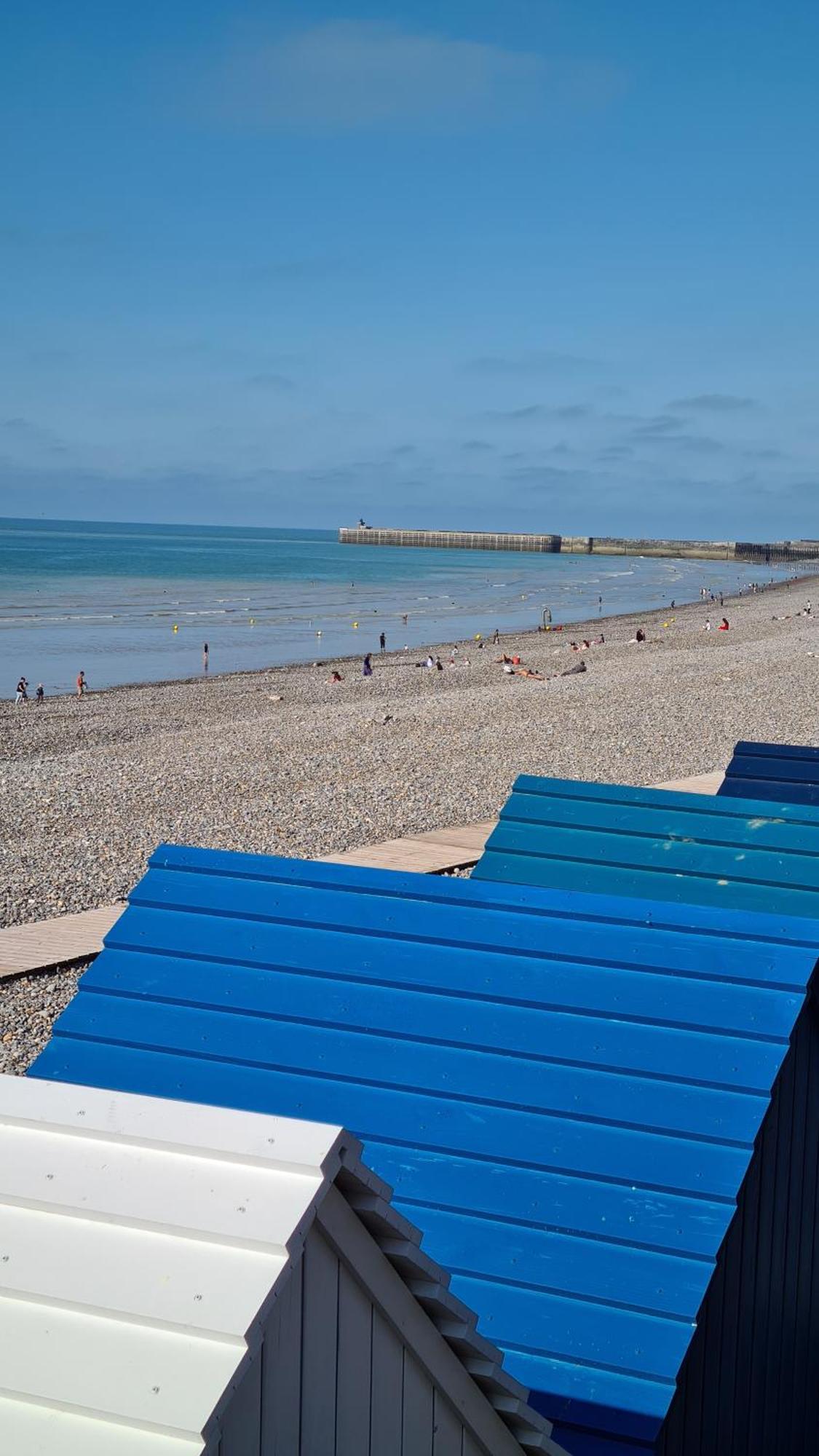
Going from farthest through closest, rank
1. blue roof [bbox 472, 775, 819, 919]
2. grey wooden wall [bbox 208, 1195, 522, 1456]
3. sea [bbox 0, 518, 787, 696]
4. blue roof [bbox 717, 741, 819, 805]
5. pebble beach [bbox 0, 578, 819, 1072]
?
sea [bbox 0, 518, 787, 696]
pebble beach [bbox 0, 578, 819, 1072]
blue roof [bbox 717, 741, 819, 805]
blue roof [bbox 472, 775, 819, 919]
grey wooden wall [bbox 208, 1195, 522, 1456]

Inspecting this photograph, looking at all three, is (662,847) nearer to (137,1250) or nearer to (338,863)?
(338,863)

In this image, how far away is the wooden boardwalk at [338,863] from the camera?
8.91 metres

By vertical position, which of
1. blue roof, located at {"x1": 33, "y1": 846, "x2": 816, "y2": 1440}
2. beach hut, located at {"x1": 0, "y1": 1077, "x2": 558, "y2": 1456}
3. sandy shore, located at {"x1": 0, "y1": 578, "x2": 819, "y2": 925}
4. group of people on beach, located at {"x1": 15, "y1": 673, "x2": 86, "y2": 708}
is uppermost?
beach hut, located at {"x1": 0, "y1": 1077, "x2": 558, "y2": 1456}

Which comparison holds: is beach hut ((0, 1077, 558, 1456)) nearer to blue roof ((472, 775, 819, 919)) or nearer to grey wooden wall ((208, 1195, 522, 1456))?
grey wooden wall ((208, 1195, 522, 1456))

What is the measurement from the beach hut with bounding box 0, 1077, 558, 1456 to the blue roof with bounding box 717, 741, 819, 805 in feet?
19.2

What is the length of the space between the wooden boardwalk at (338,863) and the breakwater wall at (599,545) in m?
133

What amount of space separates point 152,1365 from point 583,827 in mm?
4430

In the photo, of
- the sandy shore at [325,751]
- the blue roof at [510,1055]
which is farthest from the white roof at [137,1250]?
the sandy shore at [325,751]

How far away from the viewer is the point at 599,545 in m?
170

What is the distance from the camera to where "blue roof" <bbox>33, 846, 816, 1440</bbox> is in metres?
3.43

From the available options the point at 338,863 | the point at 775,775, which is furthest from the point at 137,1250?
the point at 775,775

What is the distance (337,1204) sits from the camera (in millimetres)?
1991

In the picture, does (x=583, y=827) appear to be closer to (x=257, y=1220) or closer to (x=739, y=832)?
(x=739, y=832)

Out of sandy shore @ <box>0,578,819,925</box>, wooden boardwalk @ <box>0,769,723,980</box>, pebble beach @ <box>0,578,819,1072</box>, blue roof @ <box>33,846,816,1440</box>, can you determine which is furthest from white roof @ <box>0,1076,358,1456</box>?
sandy shore @ <box>0,578,819,925</box>
